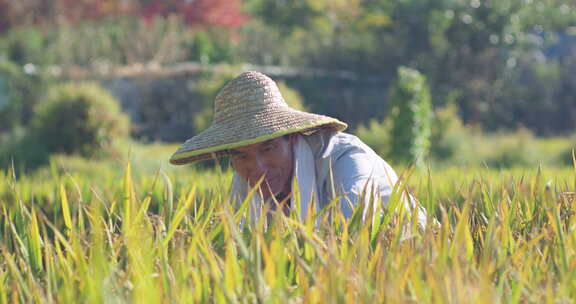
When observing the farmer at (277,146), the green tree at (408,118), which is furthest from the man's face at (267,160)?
the green tree at (408,118)

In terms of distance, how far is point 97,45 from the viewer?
14.7 metres

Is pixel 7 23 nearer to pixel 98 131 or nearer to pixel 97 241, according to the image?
pixel 98 131

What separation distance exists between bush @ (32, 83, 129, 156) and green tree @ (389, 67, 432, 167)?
3.70 metres

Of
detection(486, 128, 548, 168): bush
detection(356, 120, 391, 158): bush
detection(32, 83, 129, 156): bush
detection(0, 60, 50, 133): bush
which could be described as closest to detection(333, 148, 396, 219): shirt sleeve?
detection(32, 83, 129, 156): bush

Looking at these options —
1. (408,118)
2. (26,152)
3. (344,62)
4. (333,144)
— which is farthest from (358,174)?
(344,62)

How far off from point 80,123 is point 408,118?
14.3ft

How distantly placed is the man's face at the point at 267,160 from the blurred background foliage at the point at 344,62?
9726 mm

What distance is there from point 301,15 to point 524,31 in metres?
6.13

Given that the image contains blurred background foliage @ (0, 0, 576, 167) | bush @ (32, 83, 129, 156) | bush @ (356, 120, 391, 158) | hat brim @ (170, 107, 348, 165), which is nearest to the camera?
hat brim @ (170, 107, 348, 165)

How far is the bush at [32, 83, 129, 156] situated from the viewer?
9.85 meters

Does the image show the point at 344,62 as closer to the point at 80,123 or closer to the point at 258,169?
the point at 80,123

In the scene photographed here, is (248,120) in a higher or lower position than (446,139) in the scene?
higher

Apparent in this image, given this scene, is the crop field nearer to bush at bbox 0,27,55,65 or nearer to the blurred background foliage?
the blurred background foliage

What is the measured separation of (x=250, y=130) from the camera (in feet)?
8.38
